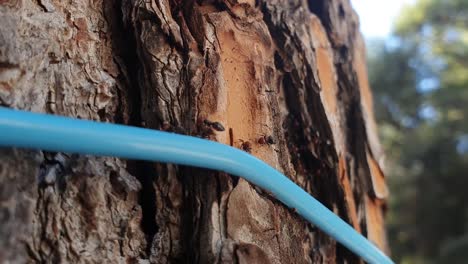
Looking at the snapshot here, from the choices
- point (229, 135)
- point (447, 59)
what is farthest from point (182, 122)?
point (447, 59)

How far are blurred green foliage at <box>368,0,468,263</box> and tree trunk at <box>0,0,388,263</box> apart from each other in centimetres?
392

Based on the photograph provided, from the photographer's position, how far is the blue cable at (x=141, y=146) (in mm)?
273

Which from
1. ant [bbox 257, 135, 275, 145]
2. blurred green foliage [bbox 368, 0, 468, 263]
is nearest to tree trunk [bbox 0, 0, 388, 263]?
ant [bbox 257, 135, 275, 145]

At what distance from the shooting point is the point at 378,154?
0.58 metres

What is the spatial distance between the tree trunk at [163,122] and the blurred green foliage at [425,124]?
392cm

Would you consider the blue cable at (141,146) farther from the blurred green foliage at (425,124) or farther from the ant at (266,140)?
the blurred green foliage at (425,124)

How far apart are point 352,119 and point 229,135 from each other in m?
0.23

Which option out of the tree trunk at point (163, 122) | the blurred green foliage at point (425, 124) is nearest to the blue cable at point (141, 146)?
the tree trunk at point (163, 122)

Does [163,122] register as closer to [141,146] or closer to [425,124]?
[141,146]

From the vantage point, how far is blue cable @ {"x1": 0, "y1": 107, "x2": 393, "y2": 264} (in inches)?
10.8

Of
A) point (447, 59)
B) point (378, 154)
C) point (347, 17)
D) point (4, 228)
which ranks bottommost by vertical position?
point (4, 228)

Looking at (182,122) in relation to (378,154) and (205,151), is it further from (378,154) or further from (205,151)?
(378,154)

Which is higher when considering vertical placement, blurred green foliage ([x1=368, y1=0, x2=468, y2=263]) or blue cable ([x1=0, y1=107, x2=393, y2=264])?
blurred green foliage ([x1=368, y1=0, x2=468, y2=263])

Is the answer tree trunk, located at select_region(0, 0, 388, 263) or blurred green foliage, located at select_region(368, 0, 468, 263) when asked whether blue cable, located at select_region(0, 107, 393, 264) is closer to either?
tree trunk, located at select_region(0, 0, 388, 263)
